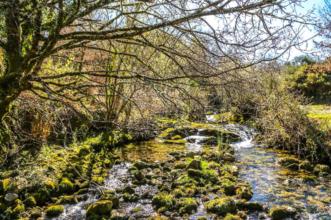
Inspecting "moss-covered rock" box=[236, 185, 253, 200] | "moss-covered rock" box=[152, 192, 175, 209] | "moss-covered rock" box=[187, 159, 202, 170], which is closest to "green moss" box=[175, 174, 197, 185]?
"moss-covered rock" box=[187, 159, 202, 170]

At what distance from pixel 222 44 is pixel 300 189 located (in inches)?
259

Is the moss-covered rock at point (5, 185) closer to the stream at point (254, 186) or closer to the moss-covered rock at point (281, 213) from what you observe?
the stream at point (254, 186)

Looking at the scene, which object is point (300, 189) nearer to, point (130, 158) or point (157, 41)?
point (130, 158)

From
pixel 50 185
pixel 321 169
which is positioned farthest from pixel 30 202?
pixel 321 169

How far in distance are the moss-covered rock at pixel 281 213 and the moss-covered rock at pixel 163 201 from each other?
1.93m

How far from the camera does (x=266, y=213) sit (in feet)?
24.3

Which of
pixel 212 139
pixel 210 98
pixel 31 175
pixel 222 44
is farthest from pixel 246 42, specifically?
pixel 212 139

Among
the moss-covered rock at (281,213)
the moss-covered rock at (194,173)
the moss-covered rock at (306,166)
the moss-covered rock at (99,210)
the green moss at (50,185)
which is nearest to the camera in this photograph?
the moss-covered rock at (99,210)

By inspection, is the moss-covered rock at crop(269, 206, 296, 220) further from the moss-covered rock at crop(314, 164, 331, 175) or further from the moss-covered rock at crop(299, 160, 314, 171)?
the moss-covered rock at crop(299, 160, 314, 171)

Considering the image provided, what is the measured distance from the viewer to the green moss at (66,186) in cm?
796

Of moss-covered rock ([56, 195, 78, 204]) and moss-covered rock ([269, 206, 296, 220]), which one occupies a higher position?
moss-covered rock ([56, 195, 78, 204])

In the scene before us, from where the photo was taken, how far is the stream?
289 inches

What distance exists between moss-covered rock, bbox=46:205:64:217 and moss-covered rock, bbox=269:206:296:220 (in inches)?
155

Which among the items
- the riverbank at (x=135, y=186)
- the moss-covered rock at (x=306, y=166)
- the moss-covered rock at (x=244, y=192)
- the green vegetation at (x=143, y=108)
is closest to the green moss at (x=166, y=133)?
the green vegetation at (x=143, y=108)
